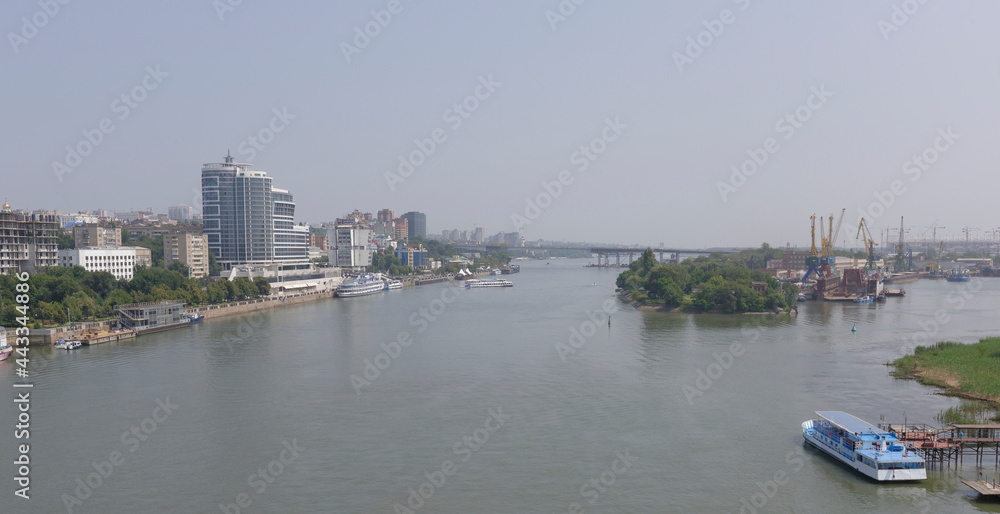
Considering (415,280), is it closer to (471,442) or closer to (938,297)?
(938,297)

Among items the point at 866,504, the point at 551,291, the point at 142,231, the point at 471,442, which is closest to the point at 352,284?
the point at 551,291

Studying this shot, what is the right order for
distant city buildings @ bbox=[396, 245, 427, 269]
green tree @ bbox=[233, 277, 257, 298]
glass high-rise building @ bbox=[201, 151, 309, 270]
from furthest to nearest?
1. distant city buildings @ bbox=[396, 245, 427, 269]
2. glass high-rise building @ bbox=[201, 151, 309, 270]
3. green tree @ bbox=[233, 277, 257, 298]

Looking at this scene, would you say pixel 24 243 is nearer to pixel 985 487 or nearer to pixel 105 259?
pixel 105 259

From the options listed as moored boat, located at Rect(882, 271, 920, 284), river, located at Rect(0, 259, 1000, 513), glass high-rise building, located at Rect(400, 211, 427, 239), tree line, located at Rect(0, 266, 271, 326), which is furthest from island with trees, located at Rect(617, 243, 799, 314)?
glass high-rise building, located at Rect(400, 211, 427, 239)

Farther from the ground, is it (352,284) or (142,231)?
(142,231)

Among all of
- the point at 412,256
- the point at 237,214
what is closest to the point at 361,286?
the point at 237,214

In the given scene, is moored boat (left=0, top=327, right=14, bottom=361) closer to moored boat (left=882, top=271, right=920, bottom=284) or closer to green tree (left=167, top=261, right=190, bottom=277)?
green tree (left=167, top=261, right=190, bottom=277)

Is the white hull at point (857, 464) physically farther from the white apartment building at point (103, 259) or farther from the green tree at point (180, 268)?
the green tree at point (180, 268)
